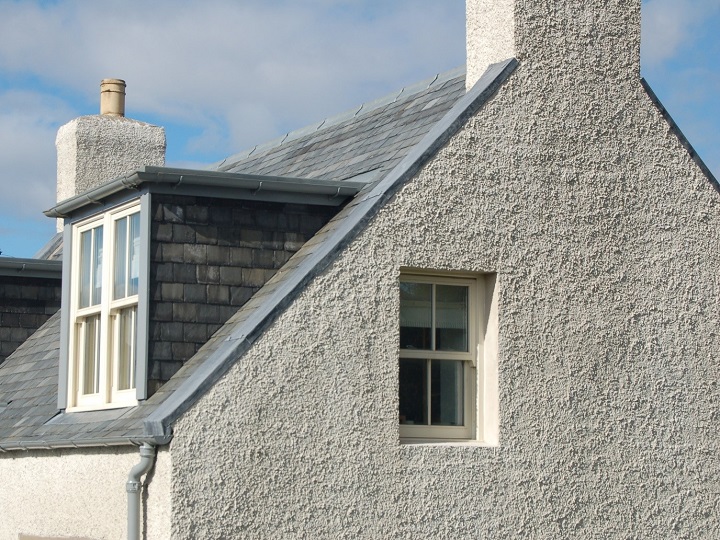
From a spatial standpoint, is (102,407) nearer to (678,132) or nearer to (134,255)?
(134,255)

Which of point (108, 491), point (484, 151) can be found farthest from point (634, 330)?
point (108, 491)

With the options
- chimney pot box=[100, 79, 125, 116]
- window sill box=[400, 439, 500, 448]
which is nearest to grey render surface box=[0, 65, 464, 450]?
window sill box=[400, 439, 500, 448]

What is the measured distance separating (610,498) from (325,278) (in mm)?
3170

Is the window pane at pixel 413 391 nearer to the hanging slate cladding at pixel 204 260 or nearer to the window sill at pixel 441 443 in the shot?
the window sill at pixel 441 443

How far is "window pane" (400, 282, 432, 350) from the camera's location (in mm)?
10531

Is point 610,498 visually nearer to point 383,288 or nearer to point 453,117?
point 383,288

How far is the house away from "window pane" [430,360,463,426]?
0.07ft

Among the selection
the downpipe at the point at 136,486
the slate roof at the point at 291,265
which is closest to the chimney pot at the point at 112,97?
the slate roof at the point at 291,265

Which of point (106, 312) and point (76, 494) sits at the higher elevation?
point (106, 312)

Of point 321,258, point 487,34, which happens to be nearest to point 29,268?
point 321,258

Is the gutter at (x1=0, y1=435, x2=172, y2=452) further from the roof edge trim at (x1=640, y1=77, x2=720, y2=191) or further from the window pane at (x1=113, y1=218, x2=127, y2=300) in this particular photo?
the roof edge trim at (x1=640, y1=77, x2=720, y2=191)

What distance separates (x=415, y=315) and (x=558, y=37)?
287 cm

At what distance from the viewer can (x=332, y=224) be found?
1097 centimetres

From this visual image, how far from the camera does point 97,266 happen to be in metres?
11.3
